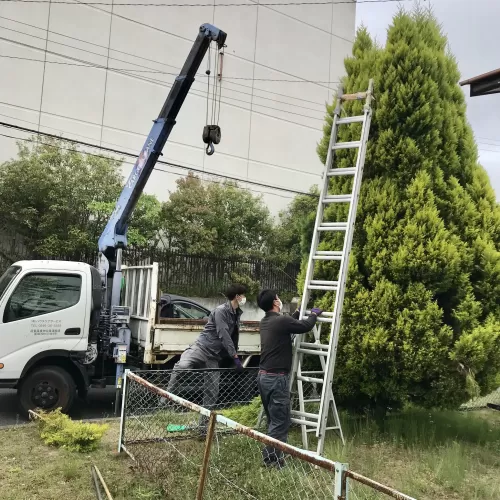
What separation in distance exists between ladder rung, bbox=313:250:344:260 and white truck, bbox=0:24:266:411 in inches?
109

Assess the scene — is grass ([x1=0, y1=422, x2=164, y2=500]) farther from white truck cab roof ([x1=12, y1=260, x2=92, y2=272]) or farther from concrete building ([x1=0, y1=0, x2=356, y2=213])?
concrete building ([x1=0, y1=0, x2=356, y2=213])

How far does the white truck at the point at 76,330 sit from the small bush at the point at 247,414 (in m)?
1.90

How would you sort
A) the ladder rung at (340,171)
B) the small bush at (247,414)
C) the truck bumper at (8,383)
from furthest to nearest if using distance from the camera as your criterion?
the truck bumper at (8,383), the small bush at (247,414), the ladder rung at (340,171)

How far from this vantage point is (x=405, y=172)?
532 cm

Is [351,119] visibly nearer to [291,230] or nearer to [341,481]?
[341,481]

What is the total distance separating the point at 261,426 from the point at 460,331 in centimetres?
223

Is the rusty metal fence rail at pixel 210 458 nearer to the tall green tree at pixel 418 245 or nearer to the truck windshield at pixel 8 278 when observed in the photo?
the tall green tree at pixel 418 245

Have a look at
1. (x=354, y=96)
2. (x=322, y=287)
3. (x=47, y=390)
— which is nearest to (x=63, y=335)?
(x=47, y=390)

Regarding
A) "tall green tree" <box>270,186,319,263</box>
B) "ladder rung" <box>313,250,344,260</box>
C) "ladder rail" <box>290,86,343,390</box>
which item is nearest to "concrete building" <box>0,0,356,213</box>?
"tall green tree" <box>270,186,319,263</box>

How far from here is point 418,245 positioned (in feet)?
16.6

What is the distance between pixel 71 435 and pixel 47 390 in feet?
6.15

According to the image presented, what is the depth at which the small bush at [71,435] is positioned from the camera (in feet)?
16.9

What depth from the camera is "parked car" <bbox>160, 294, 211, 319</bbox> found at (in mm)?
8484

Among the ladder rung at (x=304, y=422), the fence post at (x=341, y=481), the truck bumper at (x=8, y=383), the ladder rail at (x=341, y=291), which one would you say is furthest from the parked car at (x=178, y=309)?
the fence post at (x=341, y=481)
